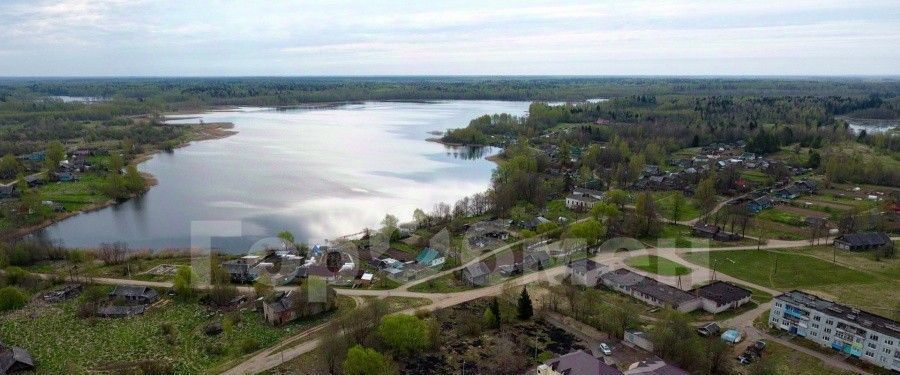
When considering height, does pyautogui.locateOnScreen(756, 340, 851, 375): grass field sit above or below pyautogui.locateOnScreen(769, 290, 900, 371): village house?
below

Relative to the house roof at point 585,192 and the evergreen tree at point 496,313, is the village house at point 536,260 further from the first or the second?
the house roof at point 585,192

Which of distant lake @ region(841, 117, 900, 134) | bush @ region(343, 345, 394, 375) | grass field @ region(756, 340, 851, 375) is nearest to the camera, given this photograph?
bush @ region(343, 345, 394, 375)

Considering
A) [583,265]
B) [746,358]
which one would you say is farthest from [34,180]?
[746,358]

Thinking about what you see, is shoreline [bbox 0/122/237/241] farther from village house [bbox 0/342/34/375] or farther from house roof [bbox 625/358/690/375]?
house roof [bbox 625/358/690/375]

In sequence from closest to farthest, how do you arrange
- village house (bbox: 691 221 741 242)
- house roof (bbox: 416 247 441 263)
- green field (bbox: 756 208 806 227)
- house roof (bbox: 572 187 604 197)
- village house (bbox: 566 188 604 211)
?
house roof (bbox: 416 247 441 263), village house (bbox: 691 221 741 242), green field (bbox: 756 208 806 227), village house (bbox: 566 188 604 211), house roof (bbox: 572 187 604 197)

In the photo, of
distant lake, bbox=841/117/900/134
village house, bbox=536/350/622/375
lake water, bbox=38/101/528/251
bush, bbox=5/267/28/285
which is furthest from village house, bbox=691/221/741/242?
distant lake, bbox=841/117/900/134

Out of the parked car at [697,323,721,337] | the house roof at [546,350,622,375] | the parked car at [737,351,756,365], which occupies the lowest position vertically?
the parked car at [737,351,756,365]
